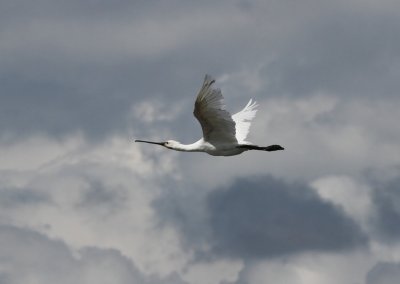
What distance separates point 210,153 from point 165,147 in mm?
5030

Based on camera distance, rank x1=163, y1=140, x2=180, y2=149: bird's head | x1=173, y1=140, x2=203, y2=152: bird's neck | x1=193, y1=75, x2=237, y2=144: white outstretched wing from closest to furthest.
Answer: x1=193, y1=75, x2=237, y2=144: white outstretched wing → x1=173, y1=140, x2=203, y2=152: bird's neck → x1=163, y1=140, x2=180, y2=149: bird's head

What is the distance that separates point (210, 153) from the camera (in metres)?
60.8

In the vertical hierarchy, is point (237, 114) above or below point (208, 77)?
above

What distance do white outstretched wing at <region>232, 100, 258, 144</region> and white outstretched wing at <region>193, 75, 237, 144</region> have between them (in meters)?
5.31

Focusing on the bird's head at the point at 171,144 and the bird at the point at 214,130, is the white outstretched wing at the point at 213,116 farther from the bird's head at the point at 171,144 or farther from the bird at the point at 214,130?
the bird's head at the point at 171,144

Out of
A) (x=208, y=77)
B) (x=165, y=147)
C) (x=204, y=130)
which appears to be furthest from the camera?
(x=165, y=147)

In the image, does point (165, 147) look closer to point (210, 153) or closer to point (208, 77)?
point (210, 153)

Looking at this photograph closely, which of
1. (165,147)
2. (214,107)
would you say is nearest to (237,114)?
(165,147)

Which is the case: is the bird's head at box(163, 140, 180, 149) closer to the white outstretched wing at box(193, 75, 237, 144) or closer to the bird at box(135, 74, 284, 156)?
the bird at box(135, 74, 284, 156)

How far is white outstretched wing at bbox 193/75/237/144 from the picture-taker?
55.8 m

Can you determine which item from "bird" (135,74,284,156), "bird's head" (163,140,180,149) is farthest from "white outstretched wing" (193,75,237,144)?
"bird's head" (163,140,180,149)

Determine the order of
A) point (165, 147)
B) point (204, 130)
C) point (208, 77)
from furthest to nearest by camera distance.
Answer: point (165, 147)
point (204, 130)
point (208, 77)

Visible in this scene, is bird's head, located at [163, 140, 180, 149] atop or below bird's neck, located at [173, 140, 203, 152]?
atop

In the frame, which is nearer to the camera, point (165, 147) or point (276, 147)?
point (276, 147)
